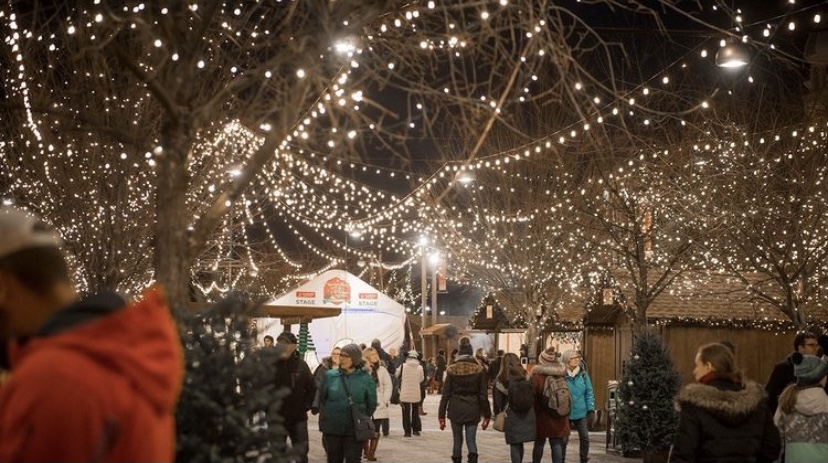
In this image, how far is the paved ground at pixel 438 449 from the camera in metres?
16.6

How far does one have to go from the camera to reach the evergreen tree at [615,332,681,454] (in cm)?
1542

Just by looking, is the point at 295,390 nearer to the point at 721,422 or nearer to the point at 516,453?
the point at 516,453

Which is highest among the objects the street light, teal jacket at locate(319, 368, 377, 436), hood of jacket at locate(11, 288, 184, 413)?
the street light

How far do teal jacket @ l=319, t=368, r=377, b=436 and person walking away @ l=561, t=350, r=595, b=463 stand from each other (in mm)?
3952

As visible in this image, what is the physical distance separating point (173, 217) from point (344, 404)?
6342 mm

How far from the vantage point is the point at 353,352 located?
1214 cm

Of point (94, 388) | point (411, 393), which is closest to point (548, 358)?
point (411, 393)

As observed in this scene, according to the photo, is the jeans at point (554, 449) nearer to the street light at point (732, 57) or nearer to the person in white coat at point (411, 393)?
the street light at point (732, 57)

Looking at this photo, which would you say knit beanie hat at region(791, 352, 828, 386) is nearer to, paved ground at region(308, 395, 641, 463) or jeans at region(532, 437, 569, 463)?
jeans at region(532, 437, 569, 463)

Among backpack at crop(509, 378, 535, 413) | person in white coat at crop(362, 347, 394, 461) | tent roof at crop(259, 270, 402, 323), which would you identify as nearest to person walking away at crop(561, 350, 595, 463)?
backpack at crop(509, 378, 535, 413)

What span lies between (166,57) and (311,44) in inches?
34.6

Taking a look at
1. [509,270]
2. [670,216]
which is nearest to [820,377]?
[670,216]

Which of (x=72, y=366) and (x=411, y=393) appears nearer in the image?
(x=72, y=366)

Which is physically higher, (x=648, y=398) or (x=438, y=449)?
(x=648, y=398)
